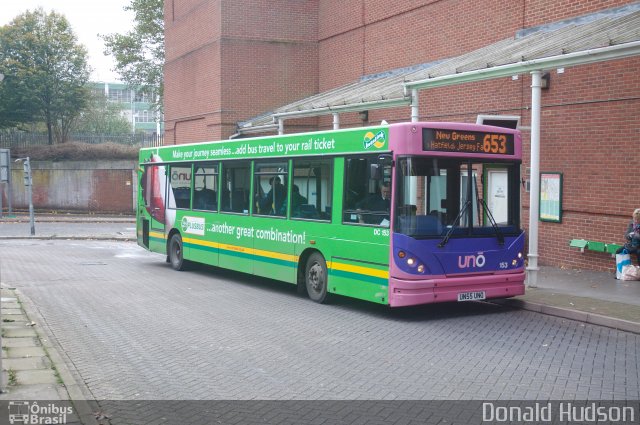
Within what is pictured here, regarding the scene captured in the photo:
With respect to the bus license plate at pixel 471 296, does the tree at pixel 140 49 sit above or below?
above

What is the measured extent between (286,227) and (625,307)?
19.3ft

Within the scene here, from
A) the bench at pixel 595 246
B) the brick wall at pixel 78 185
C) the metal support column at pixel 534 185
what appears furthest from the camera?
the brick wall at pixel 78 185

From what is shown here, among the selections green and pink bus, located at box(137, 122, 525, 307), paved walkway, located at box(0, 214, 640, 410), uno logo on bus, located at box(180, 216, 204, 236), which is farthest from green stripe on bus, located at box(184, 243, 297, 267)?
paved walkway, located at box(0, 214, 640, 410)

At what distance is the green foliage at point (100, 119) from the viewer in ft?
199

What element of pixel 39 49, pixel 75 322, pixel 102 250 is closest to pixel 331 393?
pixel 75 322

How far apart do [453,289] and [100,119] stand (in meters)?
63.1

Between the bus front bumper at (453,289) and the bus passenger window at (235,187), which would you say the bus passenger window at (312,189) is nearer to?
the bus passenger window at (235,187)

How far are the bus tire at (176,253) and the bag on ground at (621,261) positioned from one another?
9.67m

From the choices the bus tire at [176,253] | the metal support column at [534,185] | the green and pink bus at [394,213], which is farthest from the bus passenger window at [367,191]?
the bus tire at [176,253]

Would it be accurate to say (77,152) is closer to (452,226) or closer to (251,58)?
(251,58)

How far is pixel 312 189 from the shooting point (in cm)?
1277

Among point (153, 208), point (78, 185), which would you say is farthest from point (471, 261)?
point (78, 185)

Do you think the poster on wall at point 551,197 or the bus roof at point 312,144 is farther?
the poster on wall at point 551,197

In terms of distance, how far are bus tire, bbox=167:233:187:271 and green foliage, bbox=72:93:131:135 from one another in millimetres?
39874
